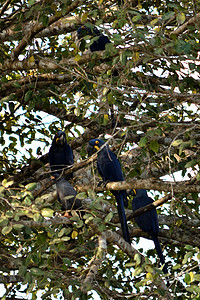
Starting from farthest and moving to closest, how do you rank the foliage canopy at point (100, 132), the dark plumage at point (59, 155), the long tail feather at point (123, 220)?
the dark plumage at point (59, 155) < the long tail feather at point (123, 220) < the foliage canopy at point (100, 132)

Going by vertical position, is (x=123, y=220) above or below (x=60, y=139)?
below

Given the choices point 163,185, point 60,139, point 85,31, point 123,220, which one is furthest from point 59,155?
point 163,185

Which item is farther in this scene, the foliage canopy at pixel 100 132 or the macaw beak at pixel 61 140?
the macaw beak at pixel 61 140

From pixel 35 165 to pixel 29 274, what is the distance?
200cm

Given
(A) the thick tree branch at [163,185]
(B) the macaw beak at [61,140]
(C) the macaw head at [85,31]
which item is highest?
(C) the macaw head at [85,31]

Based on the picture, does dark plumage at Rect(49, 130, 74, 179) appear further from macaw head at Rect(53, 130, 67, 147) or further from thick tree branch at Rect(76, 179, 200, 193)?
thick tree branch at Rect(76, 179, 200, 193)

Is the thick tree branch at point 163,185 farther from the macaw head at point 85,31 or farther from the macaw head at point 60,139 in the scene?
the macaw head at point 60,139

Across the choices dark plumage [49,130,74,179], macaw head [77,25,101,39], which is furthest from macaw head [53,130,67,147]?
macaw head [77,25,101,39]

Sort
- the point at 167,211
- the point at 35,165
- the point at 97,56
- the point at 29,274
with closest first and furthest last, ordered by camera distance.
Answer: the point at 29,274
the point at 97,56
the point at 35,165
the point at 167,211

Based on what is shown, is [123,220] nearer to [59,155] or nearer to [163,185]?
[163,185]

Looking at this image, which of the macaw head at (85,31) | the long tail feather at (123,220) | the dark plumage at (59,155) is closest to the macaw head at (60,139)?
the dark plumage at (59,155)

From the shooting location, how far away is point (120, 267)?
4.82 m

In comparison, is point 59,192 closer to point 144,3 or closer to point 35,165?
point 35,165

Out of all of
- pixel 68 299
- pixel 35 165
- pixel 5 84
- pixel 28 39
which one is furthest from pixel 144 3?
pixel 68 299
